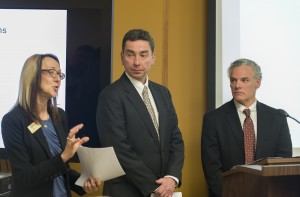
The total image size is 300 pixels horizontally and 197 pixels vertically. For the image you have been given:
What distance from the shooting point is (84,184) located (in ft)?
7.56

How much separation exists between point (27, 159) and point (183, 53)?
176 centimetres

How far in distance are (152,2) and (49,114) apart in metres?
1.52

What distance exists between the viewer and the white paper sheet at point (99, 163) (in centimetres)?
219

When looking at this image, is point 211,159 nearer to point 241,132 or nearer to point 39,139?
point 241,132

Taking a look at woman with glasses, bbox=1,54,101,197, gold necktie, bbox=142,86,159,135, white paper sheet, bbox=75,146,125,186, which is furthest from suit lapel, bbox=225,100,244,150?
woman with glasses, bbox=1,54,101,197

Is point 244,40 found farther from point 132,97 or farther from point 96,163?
point 96,163

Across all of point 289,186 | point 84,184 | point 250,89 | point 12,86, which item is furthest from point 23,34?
point 289,186

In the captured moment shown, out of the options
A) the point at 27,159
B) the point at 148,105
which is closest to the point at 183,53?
the point at 148,105

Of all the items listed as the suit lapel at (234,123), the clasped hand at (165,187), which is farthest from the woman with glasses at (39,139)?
the suit lapel at (234,123)

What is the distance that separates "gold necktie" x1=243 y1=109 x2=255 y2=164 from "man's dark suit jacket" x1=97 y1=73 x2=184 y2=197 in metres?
0.55

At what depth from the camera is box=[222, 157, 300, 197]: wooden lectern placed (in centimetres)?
188

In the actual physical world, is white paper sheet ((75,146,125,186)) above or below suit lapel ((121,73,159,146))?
below

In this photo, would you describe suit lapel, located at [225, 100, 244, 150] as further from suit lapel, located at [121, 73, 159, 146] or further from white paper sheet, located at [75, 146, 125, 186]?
white paper sheet, located at [75, 146, 125, 186]

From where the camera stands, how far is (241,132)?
3016 millimetres
